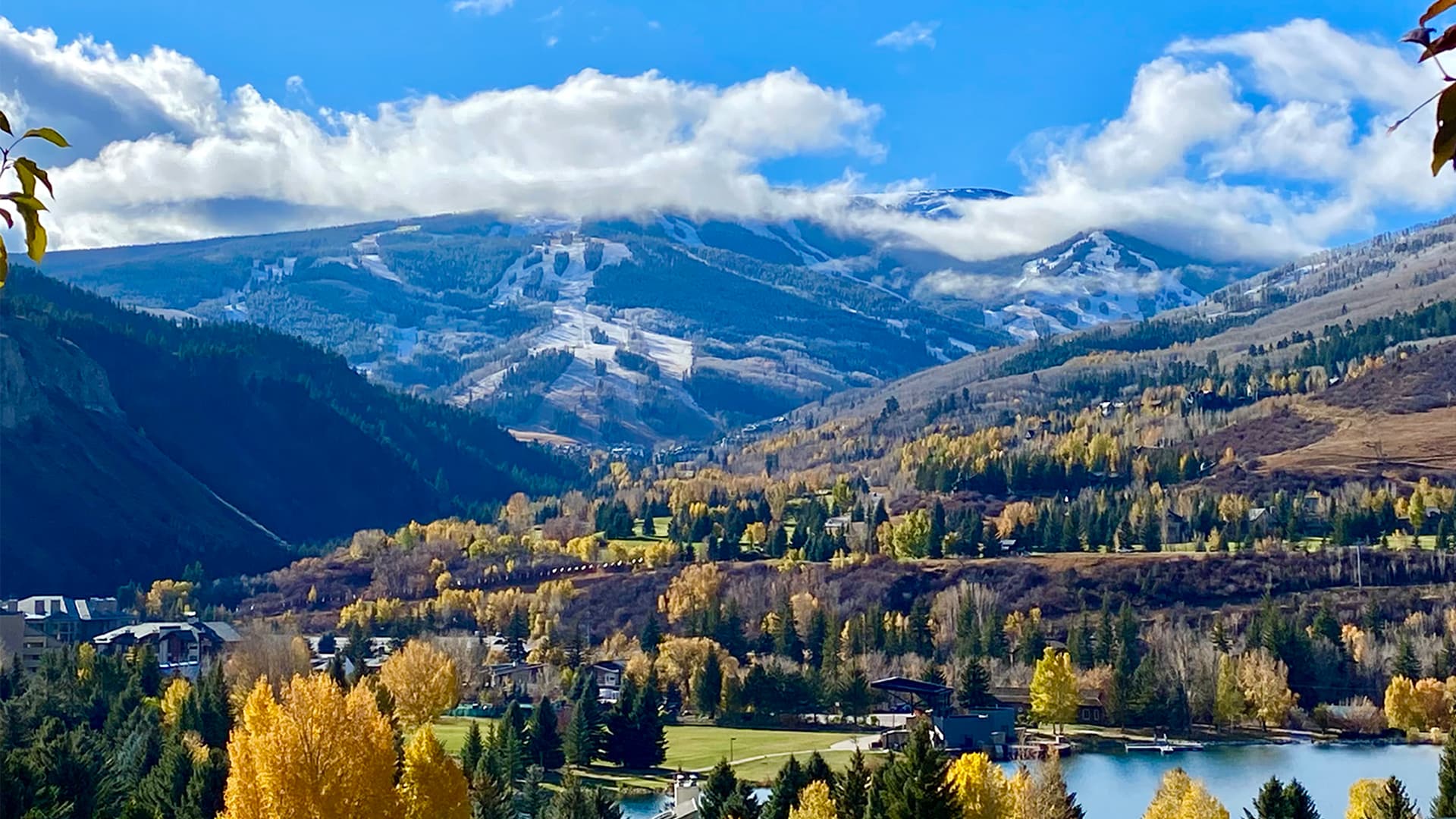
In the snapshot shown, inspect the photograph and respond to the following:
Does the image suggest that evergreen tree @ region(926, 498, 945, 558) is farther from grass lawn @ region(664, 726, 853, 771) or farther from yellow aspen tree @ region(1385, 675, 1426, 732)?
grass lawn @ region(664, 726, 853, 771)

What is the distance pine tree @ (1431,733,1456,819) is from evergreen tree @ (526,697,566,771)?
40713 millimetres

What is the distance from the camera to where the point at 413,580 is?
169m

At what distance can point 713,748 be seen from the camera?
9288cm

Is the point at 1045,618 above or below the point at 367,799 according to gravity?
above

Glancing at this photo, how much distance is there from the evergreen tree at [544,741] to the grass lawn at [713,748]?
189 cm

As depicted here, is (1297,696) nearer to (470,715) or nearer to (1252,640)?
(1252,640)

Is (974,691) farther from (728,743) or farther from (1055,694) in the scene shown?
(728,743)

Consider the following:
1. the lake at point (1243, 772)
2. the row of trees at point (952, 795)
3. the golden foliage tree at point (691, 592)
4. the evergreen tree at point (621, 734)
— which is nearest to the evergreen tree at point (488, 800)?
the row of trees at point (952, 795)

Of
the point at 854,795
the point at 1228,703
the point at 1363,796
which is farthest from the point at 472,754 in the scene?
the point at 1228,703

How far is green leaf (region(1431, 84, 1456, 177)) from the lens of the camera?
201 inches

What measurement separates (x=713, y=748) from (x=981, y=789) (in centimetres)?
4206

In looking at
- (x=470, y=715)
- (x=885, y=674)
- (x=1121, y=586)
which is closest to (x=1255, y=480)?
(x=1121, y=586)

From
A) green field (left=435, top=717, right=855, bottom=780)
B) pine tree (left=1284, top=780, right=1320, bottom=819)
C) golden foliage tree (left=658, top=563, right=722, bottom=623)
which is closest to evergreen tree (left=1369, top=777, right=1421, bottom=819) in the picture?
pine tree (left=1284, top=780, right=1320, bottom=819)

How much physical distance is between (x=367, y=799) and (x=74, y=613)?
108112 mm
